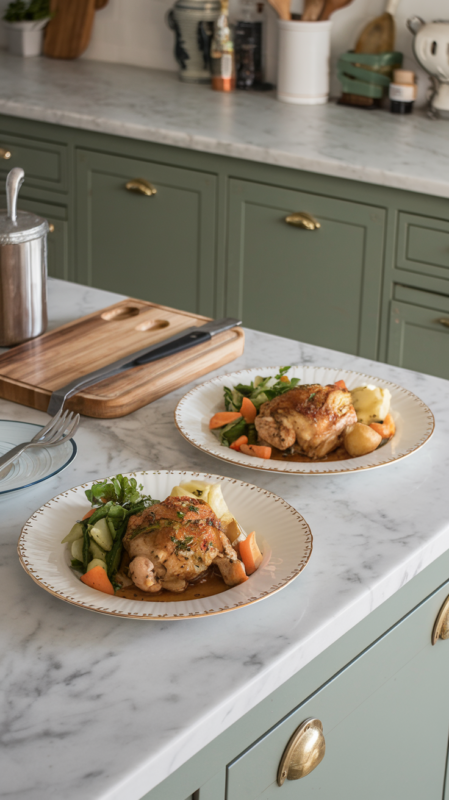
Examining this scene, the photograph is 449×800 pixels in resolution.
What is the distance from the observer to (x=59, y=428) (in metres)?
1.02

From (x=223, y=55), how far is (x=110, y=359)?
2.07m

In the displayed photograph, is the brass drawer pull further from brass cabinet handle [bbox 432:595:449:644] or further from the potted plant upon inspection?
the potted plant

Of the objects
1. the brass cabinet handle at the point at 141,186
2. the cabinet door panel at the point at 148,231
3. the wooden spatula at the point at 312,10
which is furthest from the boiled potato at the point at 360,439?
the wooden spatula at the point at 312,10

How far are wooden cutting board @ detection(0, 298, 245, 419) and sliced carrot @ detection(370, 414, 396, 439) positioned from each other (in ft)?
1.01

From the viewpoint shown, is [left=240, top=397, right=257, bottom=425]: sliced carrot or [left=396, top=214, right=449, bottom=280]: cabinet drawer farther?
[left=396, top=214, right=449, bottom=280]: cabinet drawer

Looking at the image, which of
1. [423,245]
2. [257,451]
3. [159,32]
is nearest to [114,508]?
[257,451]

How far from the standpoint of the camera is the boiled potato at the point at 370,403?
1.02 m

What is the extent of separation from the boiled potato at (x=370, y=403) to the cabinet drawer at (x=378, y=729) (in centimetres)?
21

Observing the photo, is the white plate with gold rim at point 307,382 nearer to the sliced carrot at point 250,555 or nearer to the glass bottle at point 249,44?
the sliced carrot at point 250,555

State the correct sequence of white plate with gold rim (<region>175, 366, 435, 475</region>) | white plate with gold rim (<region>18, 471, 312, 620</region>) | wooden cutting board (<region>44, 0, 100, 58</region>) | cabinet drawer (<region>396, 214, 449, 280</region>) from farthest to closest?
wooden cutting board (<region>44, 0, 100, 58</region>) < cabinet drawer (<region>396, 214, 449, 280</region>) < white plate with gold rim (<region>175, 366, 435, 475</region>) < white plate with gold rim (<region>18, 471, 312, 620</region>)

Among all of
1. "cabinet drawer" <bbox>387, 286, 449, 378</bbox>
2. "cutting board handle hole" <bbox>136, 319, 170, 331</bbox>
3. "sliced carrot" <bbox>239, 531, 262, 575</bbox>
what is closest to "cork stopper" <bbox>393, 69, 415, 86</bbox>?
"cabinet drawer" <bbox>387, 286, 449, 378</bbox>

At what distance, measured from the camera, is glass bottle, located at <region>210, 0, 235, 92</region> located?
2.93 m

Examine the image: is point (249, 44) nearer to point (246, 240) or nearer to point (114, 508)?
point (246, 240)

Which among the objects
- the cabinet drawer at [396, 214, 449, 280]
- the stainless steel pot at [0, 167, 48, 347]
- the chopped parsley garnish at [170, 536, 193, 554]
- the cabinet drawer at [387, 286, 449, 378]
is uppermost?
→ the stainless steel pot at [0, 167, 48, 347]
